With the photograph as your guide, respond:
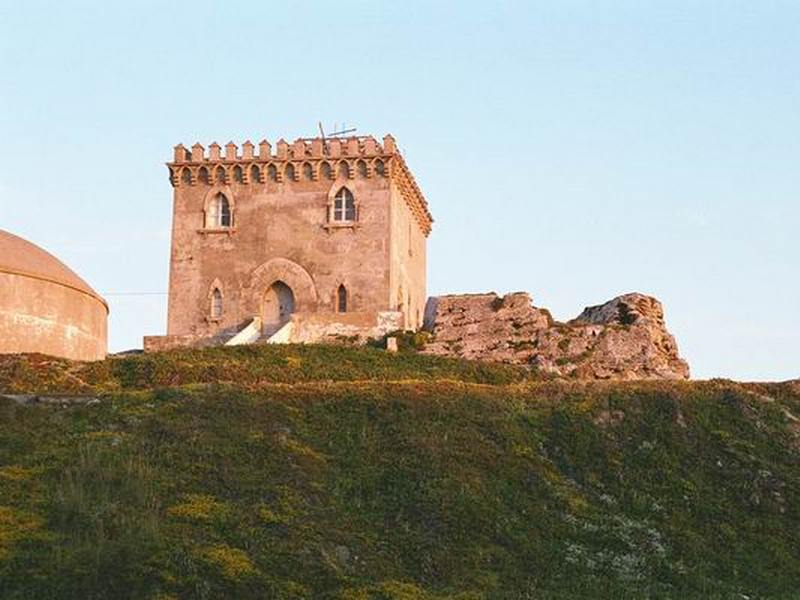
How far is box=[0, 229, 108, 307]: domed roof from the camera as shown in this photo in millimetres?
36156

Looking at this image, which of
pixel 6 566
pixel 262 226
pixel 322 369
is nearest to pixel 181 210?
pixel 262 226

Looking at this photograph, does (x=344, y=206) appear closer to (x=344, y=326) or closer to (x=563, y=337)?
(x=344, y=326)

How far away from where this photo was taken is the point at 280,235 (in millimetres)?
45812

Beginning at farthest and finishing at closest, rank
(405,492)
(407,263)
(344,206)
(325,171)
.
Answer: (407,263) < (325,171) < (344,206) < (405,492)

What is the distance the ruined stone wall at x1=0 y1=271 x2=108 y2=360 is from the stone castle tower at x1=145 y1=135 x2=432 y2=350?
612 cm

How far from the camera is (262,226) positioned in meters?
46.0

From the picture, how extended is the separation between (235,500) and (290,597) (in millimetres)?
3371

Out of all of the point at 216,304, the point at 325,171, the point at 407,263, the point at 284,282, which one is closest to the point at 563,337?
the point at 407,263

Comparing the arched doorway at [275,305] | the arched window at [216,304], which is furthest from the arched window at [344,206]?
the arched window at [216,304]

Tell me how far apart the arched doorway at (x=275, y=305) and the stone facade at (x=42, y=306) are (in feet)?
A: 25.1

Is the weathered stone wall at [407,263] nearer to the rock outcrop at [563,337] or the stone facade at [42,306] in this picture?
the rock outcrop at [563,337]

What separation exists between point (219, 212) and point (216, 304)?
350 cm

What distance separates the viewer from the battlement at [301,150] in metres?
45.9

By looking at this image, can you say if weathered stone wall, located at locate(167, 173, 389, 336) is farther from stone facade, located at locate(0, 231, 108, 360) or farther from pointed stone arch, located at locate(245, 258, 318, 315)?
stone facade, located at locate(0, 231, 108, 360)
